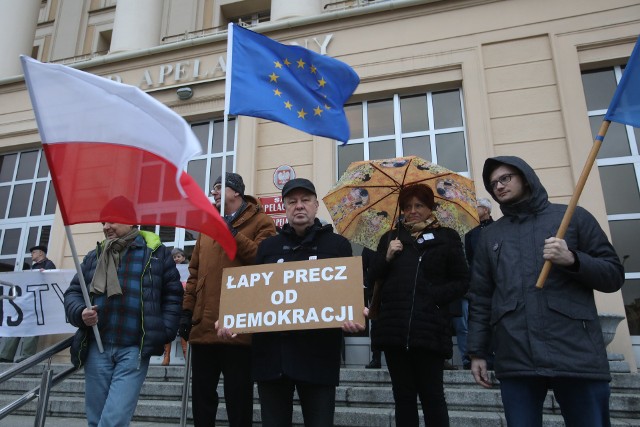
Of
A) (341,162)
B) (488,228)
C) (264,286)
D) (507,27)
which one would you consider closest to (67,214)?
(264,286)

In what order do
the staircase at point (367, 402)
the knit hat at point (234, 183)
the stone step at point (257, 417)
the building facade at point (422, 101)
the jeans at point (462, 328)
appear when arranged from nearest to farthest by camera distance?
1. the knit hat at point (234, 183)
2. the stone step at point (257, 417)
3. the staircase at point (367, 402)
4. the jeans at point (462, 328)
5. the building facade at point (422, 101)

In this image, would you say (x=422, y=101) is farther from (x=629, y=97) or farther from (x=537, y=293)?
(x=537, y=293)

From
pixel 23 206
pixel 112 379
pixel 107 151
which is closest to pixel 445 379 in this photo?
pixel 112 379

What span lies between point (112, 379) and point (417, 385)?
6.44 feet

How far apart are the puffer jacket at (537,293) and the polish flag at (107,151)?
1473mm

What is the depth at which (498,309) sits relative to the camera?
257cm

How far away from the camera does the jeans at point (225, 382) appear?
3.21 meters

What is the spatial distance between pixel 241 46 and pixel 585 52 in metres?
5.84

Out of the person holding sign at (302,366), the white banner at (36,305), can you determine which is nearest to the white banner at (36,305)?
the white banner at (36,305)

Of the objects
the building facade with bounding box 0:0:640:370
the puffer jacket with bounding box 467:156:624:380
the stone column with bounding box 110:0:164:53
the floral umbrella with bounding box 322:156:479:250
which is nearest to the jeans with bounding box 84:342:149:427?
the floral umbrella with bounding box 322:156:479:250

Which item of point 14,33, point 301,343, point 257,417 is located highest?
point 14,33

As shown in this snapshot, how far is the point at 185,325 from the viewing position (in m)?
3.53

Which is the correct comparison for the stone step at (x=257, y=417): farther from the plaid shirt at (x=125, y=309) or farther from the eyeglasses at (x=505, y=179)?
the eyeglasses at (x=505, y=179)

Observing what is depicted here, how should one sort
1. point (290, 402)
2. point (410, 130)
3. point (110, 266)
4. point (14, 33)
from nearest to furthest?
point (290, 402) → point (110, 266) → point (410, 130) → point (14, 33)
